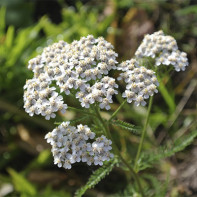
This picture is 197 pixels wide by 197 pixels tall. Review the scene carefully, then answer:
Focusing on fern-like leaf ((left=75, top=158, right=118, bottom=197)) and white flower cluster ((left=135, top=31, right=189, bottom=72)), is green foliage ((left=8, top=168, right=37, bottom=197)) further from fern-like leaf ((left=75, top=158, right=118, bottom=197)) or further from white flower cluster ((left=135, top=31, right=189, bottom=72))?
white flower cluster ((left=135, top=31, right=189, bottom=72))

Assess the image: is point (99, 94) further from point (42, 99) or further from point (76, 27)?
point (76, 27)

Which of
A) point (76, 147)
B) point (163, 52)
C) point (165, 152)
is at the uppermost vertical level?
point (163, 52)

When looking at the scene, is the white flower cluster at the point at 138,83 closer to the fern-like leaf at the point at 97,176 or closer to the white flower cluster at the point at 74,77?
the white flower cluster at the point at 74,77

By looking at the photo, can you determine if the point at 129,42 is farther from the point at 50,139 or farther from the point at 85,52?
the point at 50,139

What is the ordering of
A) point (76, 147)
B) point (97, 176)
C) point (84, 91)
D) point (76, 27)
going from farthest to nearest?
point (76, 27) < point (97, 176) < point (84, 91) < point (76, 147)

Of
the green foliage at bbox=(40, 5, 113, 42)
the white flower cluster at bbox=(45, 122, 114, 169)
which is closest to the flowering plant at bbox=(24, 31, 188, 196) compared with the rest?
the white flower cluster at bbox=(45, 122, 114, 169)

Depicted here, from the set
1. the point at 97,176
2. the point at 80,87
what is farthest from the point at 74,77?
the point at 97,176

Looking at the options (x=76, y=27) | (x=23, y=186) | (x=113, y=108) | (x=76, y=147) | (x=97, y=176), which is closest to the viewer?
(x=76, y=147)

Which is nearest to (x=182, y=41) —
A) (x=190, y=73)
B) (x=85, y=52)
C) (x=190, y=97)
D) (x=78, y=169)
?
(x=190, y=73)

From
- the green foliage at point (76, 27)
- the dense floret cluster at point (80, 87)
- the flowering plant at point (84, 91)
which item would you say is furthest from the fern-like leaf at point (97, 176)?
the green foliage at point (76, 27)
